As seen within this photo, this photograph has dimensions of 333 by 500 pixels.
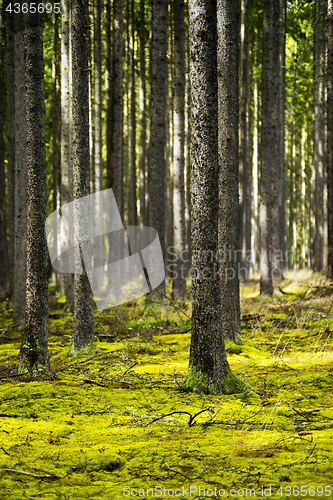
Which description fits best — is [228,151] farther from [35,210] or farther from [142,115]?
[142,115]

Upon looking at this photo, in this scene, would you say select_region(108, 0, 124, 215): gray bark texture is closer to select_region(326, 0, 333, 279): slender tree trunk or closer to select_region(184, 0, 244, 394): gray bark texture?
select_region(326, 0, 333, 279): slender tree trunk

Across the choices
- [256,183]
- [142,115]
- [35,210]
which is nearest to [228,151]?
[35,210]

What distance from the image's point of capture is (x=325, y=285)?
13.5 metres

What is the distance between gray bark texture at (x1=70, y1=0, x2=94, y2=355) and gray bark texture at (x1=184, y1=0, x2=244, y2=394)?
8.57 feet

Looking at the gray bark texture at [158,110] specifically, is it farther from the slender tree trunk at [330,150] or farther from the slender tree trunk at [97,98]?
the slender tree trunk at [330,150]

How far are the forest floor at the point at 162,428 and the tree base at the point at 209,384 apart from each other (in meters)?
0.13

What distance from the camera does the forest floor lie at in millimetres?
2883

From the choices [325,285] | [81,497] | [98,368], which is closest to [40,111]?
[98,368]

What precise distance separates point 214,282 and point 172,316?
5.83 meters

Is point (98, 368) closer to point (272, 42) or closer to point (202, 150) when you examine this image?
point (202, 150)

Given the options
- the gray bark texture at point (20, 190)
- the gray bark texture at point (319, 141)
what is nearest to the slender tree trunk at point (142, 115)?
the gray bark texture at point (319, 141)

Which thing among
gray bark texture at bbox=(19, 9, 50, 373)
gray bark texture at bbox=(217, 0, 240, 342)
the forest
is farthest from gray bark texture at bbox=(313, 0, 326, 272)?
gray bark texture at bbox=(19, 9, 50, 373)

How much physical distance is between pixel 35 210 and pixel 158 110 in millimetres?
6538

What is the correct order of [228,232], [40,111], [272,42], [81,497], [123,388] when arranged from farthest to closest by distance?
[272,42]
[228,232]
[40,111]
[123,388]
[81,497]
